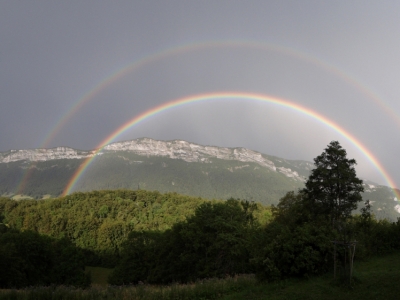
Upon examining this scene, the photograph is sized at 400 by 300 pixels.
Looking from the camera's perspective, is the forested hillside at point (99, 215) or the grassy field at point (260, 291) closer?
the grassy field at point (260, 291)

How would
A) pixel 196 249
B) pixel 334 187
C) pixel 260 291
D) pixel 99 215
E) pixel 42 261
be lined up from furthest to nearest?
pixel 99 215 < pixel 42 261 < pixel 196 249 < pixel 334 187 < pixel 260 291

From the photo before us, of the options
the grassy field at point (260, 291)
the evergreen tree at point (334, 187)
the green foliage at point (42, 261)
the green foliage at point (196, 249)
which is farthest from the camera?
the green foliage at point (42, 261)

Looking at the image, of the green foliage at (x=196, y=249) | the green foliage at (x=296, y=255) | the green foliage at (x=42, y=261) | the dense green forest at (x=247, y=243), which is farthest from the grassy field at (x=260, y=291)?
the green foliage at (x=42, y=261)

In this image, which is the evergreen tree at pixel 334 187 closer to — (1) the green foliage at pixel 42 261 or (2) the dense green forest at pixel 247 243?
(2) the dense green forest at pixel 247 243

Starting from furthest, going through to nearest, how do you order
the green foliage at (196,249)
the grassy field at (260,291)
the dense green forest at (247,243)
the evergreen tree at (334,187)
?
the green foliage at (196,249)
the evergreen tree at (334,187)
the dense green forest at (247,243)
the grassy field at (260,291)

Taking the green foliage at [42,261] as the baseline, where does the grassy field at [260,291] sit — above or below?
above

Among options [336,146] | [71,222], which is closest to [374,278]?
[336,146]

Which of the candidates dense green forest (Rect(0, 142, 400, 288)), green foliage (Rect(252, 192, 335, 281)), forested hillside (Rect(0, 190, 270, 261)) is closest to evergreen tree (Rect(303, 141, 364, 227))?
dense green forest (Rect(0, 142, 400, 288))

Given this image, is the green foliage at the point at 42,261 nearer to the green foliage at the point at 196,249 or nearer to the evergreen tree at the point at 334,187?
the green foliage at the point at 196,249

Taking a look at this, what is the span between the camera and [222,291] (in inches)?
625

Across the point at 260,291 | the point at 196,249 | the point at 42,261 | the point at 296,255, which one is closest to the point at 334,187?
the point at 296,255

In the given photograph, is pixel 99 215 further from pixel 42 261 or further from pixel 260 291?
pixel 260 291

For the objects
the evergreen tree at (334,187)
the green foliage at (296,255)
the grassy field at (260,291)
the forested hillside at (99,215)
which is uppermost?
the evergreen tree at (334,187)

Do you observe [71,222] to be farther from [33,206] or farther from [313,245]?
[313,245]
